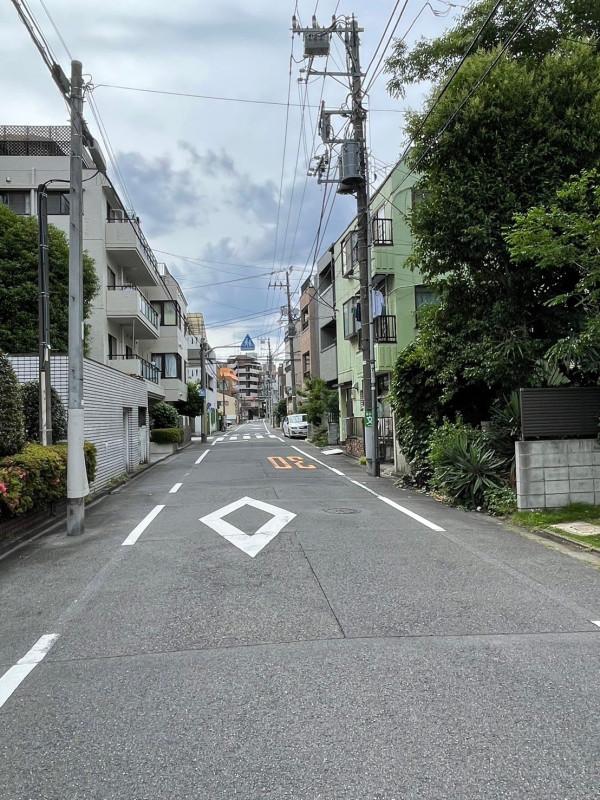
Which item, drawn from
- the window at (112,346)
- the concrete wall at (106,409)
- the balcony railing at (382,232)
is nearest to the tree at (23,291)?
the concrete wall at (106,409)

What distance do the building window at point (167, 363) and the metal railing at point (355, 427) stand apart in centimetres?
1430

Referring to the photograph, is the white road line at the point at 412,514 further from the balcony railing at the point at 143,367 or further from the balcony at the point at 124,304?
the balcony railing at the point at 143,367

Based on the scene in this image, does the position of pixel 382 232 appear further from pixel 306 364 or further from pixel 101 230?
pixel 306 364

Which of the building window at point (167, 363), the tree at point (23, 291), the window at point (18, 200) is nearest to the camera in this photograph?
the tree at point (23, 291)

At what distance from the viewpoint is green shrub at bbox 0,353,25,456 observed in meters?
8.59

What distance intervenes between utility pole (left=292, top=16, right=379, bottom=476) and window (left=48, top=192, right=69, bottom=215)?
1251cm

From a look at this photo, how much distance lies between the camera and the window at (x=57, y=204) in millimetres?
24562

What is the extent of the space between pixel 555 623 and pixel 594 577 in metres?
1.76

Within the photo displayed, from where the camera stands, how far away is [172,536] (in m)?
8.18

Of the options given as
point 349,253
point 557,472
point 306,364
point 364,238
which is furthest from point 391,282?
point 306,364

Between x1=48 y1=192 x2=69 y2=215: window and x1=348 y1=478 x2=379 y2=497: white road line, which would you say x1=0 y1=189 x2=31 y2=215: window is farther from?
x1=348 y1=478 x2=379 y2=497: white road line

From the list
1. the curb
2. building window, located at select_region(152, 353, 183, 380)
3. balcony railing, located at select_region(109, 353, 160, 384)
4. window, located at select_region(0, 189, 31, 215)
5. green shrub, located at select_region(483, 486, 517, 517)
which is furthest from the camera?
building window, located at select_region(152, 353, 183, 380)

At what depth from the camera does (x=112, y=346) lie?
1053 inches

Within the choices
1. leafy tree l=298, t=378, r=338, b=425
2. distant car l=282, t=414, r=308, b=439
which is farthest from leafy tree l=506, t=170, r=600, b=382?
distant car l=282, t=414, r=308, b=439
